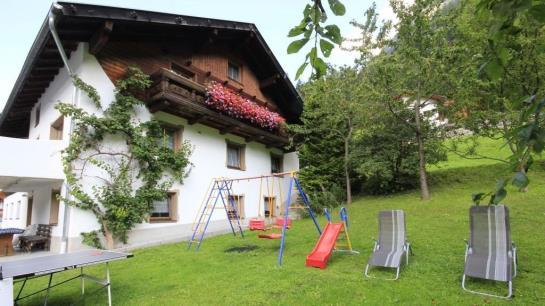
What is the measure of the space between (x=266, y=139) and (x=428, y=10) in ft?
26.9

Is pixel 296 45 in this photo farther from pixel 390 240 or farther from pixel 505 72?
pixel 390 240

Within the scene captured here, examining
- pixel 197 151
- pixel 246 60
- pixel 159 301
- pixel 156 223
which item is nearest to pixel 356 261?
pixel 159 301

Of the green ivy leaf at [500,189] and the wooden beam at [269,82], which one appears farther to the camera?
the wooden beam at [269,82]

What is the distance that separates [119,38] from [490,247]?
11005 millimetres

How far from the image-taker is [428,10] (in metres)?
12.4

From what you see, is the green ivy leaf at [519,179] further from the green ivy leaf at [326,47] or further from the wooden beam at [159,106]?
the wooden beam at [159,106]

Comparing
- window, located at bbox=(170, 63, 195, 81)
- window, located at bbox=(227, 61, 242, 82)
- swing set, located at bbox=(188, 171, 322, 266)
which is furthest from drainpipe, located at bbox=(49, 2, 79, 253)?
window, located at bbox=(227, 61, 242, 82)

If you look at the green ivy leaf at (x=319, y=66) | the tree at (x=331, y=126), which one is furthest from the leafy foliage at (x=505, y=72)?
the tree at (x=331, y=126)

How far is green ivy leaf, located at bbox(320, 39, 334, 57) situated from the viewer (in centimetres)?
174

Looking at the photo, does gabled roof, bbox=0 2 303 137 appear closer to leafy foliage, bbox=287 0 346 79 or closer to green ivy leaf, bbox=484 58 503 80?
leafy foliage, bbox=287 0 346 79

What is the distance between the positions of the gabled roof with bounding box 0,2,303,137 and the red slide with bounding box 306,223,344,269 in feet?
25.7

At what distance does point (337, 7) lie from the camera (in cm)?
174

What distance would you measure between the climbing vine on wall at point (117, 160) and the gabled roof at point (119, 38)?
125 centimetres

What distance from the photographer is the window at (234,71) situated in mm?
14809
